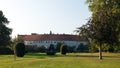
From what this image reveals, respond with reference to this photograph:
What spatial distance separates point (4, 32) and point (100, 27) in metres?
48.3

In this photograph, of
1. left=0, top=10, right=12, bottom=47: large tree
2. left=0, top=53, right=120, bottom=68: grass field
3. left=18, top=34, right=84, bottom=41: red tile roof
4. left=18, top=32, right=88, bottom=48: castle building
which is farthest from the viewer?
left=18, top=34, right=84, bottom=41: red tile roof

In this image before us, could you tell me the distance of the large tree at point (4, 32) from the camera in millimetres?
91787

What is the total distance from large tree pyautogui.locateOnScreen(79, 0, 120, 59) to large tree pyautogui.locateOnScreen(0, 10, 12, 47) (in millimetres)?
41414

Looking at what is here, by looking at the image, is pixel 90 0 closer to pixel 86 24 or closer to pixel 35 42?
pixel 86 24

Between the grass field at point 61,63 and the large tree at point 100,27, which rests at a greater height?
the large tree at point 100,27

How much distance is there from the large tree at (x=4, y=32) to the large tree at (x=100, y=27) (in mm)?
41414

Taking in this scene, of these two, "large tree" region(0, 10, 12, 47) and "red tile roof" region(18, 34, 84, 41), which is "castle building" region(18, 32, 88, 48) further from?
"large tree" region(0, 10, 12, 47)

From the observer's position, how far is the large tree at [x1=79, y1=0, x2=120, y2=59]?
51.1 metres

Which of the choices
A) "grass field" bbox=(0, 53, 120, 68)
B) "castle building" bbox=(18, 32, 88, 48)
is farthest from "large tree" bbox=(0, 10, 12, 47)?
"castle building" bbox=(18, 32, 88, 48)

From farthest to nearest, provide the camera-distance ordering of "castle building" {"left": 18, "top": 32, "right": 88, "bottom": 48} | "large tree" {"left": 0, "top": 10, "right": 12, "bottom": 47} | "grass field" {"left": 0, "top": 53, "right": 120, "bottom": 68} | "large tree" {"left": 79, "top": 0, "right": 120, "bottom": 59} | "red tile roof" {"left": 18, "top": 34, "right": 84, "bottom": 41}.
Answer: "red tile roof" {"left": 18, "top": 34, "right": 84, "bottom": 41} → "castle building" {"left": 18, "top": 32, "right": 88, "bottom": 48} → "large tree" {"left": 0, "top": 10, "right": 12, "bottom": 47} → "large tree" {"left": 79, "top": 0, "right": 120, "bottom": 59} → "grass field" {"left": 0, "top": 53, "right": 120, "bottom": 68}

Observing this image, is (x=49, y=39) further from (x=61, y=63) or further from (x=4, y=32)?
(x=61, y=63)

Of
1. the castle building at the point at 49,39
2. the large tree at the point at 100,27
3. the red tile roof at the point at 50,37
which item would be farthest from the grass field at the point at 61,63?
the red tile roof at the point at 50,37

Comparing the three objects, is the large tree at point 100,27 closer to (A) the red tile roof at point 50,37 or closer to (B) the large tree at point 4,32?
(B) the large tree at point 4,32

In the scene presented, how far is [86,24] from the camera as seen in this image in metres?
53.6
